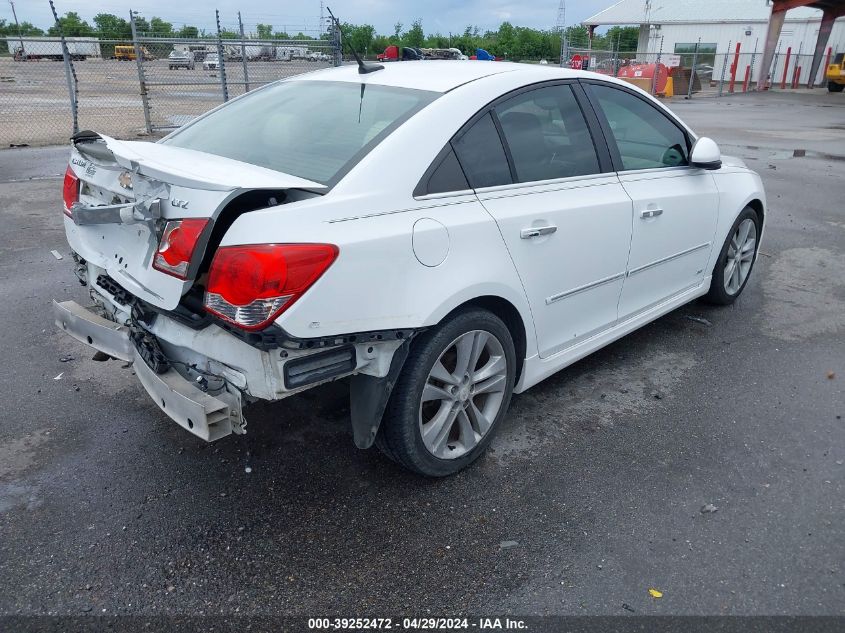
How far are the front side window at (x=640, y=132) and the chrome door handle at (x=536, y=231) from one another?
888 millimetres

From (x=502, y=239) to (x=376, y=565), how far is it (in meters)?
1.43

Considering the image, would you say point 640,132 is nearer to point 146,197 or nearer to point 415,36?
point 146,197

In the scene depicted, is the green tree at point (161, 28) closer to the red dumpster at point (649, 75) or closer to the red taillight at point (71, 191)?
the red taillight at point (71, 191)

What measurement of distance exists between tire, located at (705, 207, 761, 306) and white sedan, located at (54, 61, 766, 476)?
3.71 feet

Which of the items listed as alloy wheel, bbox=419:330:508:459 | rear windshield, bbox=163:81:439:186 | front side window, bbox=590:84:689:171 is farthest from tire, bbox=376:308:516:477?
front side window, bbox=590:84:689:171

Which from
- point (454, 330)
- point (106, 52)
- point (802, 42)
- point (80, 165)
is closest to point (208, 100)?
point (106, 52)

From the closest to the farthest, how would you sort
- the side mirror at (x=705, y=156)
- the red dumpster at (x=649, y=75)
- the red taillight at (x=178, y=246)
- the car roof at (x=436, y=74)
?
the red taillight at (x=178, y=246)
the car roof at (x=436, y=74)
the side mirror at (x=705, y=156)
the red dumpster at (x=649, y=75)

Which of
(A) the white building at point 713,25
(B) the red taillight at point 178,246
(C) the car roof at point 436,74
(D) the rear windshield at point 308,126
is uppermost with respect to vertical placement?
(A) the white building at point 713,25

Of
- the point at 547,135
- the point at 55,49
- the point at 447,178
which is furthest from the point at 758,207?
the point at 55,49

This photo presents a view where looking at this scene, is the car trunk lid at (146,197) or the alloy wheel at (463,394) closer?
the car trunk lid at (146,197)

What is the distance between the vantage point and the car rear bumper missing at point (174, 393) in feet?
7.91

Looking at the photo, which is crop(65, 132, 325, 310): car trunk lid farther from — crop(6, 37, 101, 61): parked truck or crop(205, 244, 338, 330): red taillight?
crop(6, 37, 101, 61): parked truck

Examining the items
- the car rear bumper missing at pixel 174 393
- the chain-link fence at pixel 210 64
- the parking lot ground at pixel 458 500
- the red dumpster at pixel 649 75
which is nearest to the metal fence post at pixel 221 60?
the chain-link fence at pixel 210 64

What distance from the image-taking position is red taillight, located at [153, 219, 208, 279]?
239 cm
